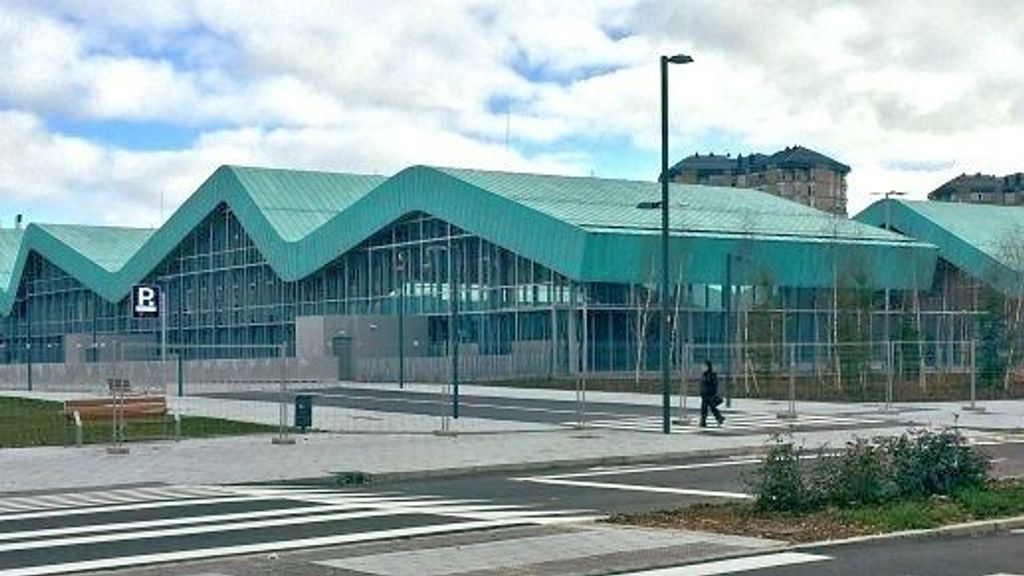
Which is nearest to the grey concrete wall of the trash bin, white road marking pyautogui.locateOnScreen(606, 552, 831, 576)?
the trash bin

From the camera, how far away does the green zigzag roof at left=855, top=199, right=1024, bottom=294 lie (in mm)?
86812

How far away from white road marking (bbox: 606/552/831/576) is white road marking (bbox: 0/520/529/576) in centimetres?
352

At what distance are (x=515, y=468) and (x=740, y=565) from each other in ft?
38.8

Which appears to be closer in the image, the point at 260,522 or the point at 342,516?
the point at 260,522

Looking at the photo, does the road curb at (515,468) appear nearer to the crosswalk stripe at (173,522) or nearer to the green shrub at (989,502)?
the crosswalk stripe at (173,522)

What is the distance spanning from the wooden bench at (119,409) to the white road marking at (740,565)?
64.6 ft

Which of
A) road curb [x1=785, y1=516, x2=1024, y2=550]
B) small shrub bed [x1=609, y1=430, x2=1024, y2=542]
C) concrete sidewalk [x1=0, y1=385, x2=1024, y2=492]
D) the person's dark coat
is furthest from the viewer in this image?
the person's dark coat

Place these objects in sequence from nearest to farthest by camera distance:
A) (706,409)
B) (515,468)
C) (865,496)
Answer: (865,496), (515,468), (706,409)

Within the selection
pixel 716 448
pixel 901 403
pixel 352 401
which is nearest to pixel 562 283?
pixel 352 401

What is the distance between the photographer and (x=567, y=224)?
71562mm

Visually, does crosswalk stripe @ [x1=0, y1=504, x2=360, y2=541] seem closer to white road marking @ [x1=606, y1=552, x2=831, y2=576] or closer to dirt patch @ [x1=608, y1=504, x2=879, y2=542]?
dirt patch @ [x1=608, y1=504, x2=879, y2=542]

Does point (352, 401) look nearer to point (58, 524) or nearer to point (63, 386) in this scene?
point (63, 386)

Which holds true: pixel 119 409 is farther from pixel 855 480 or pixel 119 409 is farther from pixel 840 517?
pixel 840 517

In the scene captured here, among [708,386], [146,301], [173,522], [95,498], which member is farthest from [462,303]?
[173,522]
